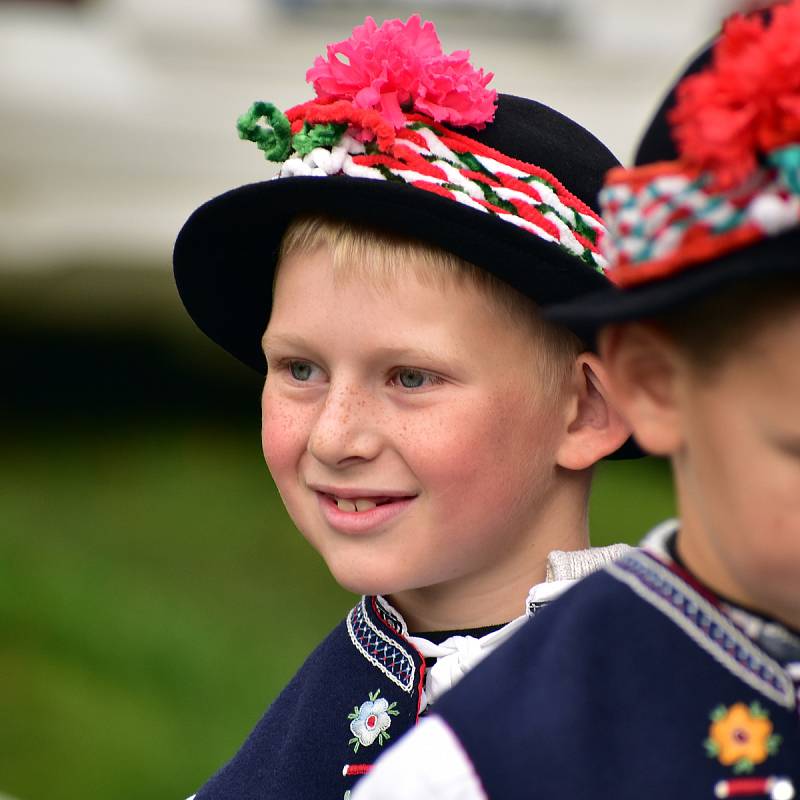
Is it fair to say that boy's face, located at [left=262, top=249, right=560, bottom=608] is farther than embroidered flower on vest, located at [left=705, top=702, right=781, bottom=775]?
Yes

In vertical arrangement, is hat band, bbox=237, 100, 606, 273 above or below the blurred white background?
below

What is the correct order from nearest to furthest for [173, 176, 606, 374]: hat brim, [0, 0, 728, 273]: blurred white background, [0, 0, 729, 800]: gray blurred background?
[173, 176, 606, 374]: hat brim → [0, 0, 729, 800]: gray blurred background → [0, 0, 728, 273]: blurred white background

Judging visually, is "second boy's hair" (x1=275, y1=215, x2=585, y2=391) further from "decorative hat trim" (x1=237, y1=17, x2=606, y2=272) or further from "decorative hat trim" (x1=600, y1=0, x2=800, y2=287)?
"decorative hat trim" (x1=600, y1=0, x2=800, y2=287)

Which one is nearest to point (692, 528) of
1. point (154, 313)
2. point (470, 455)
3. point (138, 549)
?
point (470, 455)

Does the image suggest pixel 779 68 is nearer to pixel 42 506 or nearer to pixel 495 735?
pixel 495 735

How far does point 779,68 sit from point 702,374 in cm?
31

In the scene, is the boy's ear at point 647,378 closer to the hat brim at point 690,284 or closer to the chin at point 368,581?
the hat brim at point 690,284

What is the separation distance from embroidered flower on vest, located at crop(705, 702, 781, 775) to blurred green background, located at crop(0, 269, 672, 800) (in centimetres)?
319

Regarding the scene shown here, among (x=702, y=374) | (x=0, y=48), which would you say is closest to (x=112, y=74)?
(x=0, y=48)

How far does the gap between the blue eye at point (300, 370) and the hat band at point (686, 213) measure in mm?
803

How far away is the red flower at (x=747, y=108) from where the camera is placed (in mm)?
1403

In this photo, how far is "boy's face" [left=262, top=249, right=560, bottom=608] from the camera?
7.03ft

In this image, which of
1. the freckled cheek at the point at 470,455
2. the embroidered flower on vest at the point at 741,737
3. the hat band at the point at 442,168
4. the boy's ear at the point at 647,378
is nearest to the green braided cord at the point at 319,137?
the hat band at the point at 442,168

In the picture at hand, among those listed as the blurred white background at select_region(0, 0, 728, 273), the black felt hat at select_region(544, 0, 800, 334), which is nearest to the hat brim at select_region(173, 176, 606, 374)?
the black felt hat at select_region(544, 0, 800, 334)
